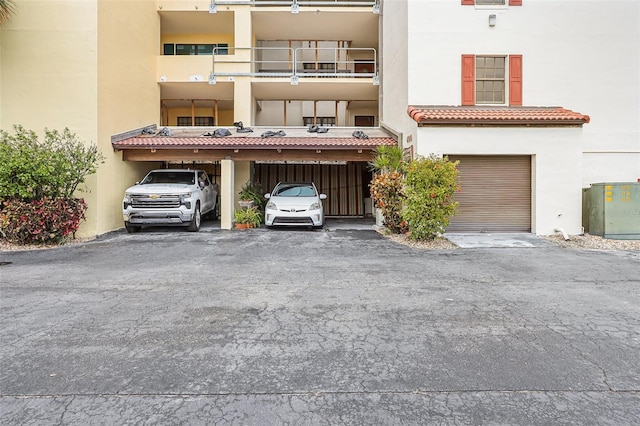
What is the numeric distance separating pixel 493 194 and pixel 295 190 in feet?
20.4

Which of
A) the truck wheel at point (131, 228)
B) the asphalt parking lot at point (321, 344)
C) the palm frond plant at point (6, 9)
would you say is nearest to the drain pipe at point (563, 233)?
the asphalt parking lot at point (321, 344)

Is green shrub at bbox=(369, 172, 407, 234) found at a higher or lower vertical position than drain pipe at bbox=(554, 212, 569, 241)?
higher

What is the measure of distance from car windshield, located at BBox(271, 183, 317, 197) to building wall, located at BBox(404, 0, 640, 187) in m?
4.32

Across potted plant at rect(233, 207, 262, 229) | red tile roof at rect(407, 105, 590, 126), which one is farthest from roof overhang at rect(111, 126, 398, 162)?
red tile roof at rect(407, 105, 590, 126)

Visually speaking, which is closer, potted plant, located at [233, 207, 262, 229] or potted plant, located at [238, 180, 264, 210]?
potted plant, located at [233, 207, 262, 229]

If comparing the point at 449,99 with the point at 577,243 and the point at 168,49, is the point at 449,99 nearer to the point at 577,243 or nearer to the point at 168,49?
the point at 577,243

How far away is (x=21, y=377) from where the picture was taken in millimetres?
3020

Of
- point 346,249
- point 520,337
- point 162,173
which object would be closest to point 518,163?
point 346,249

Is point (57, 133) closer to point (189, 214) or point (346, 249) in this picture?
point (189, 214)

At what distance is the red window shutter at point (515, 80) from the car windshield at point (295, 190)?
6912 mm

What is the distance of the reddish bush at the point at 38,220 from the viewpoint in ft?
30.9

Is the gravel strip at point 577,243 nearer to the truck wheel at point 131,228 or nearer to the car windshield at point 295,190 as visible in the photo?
the car windshield at point 295,190

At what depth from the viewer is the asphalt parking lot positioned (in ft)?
8.59

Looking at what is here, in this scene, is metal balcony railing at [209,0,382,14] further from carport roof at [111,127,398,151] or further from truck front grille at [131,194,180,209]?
truck front grille at [131,194,180,209]
